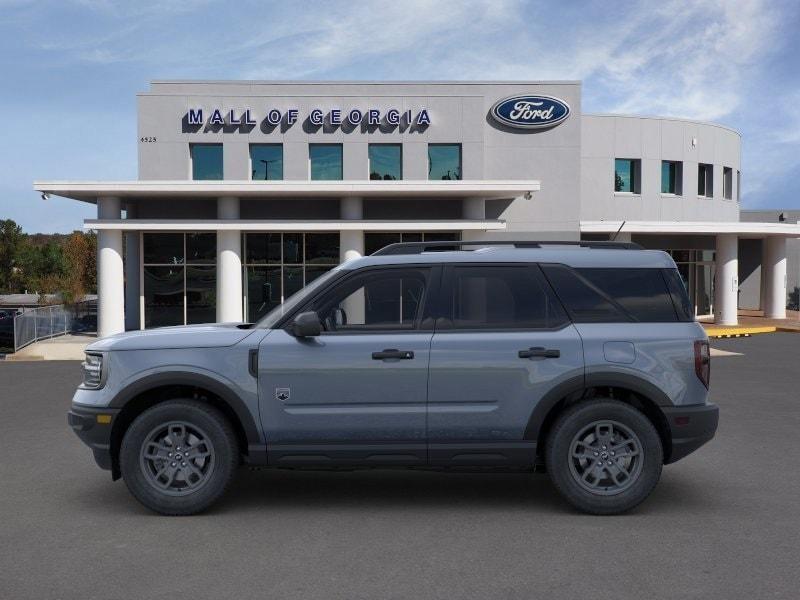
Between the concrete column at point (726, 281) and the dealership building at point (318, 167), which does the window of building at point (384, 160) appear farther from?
the concrete column at point (726, 281)

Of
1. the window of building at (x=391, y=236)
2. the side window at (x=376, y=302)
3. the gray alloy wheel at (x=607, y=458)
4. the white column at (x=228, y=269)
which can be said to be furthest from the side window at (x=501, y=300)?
the window of building at (x=391, y=236)

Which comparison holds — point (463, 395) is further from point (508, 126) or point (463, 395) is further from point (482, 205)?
point (508, 126)

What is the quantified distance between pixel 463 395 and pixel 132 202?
2545cm

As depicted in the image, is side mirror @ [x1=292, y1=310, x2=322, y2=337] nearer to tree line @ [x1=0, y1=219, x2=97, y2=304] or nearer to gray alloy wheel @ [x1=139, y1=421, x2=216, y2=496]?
gray alloy wheel @ [x1=139, y1=421, x2=216, y2=496]

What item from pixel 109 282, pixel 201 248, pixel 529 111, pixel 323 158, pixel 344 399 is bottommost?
pixel 344 399

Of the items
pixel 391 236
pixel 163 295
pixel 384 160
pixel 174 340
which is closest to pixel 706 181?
pixel 384 160

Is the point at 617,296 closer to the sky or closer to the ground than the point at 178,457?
closer to the sky

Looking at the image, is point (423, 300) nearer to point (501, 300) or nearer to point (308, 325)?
point (501, 300)

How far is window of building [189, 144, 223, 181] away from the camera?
28.8 metres

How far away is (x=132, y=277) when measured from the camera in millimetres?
29094

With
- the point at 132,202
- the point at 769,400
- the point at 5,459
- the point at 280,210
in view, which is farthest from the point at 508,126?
the point at 5,459

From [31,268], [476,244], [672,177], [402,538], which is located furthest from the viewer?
[31,268]

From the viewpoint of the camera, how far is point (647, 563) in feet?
16.5

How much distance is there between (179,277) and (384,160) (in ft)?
27.3
